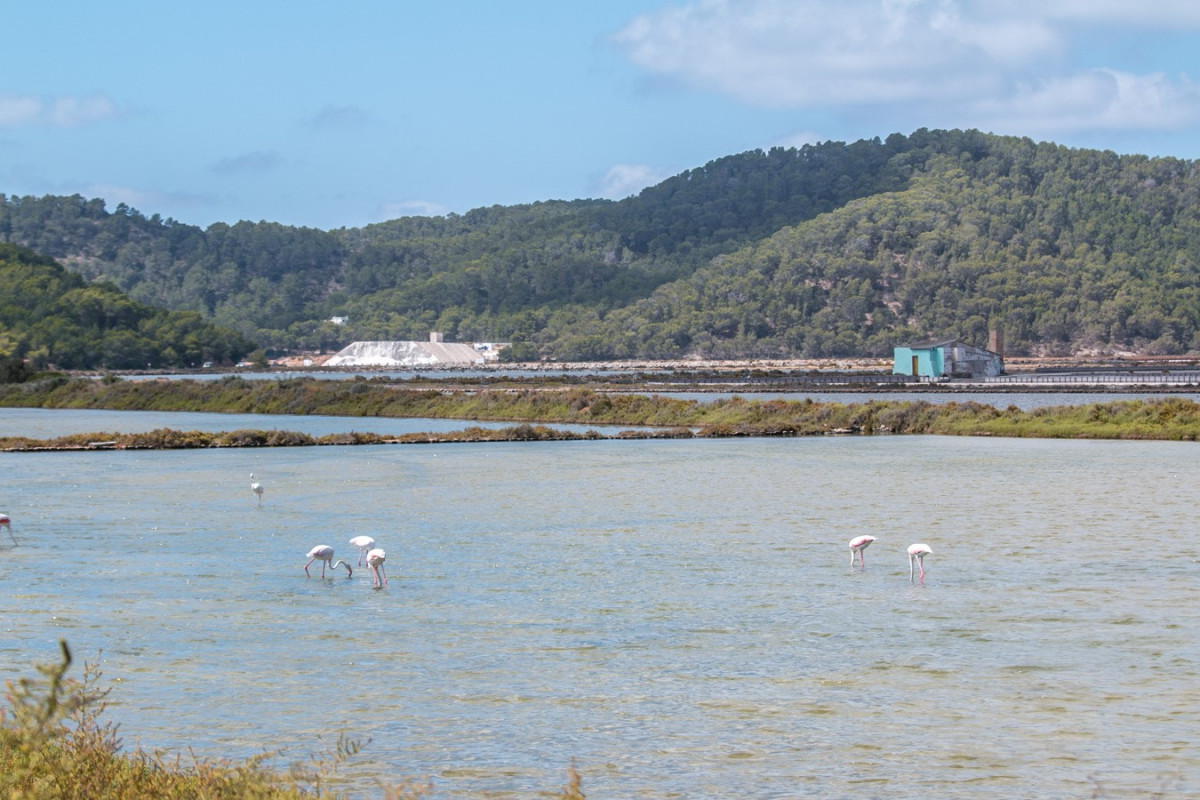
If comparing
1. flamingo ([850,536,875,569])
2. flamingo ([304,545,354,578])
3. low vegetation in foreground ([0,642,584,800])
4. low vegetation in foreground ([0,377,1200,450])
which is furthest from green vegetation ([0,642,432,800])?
low vegetation in foreground ([0,377,1200,450])

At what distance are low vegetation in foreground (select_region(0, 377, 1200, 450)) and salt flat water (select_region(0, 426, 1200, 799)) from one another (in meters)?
18.2

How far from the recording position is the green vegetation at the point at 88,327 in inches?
6299

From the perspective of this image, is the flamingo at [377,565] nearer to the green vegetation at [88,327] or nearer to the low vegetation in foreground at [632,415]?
the low vegetation in foreground at [632,415]

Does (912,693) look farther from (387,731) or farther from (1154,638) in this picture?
(387,731)

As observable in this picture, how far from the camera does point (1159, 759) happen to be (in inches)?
420

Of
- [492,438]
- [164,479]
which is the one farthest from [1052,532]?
[492,438]

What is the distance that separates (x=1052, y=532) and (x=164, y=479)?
21589mm

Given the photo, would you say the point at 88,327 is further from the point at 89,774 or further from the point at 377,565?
the point at 89,774

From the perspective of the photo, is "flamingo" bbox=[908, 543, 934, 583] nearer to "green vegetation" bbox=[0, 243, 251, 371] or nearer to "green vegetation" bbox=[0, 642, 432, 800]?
"green vegetation" bbox=[0, 642, 432, 800]

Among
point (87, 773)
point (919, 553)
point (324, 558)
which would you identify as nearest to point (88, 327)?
point (324, 558)

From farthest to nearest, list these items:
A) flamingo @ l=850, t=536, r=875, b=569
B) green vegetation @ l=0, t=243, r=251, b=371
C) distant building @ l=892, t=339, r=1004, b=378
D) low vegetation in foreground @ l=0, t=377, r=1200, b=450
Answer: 1. green vegetation @ l=0, t=243, r=251, b=371
2. distant building @ l=892, t=339, r=1004, b=378
3. low vegetation in foreground @ l=0, t=377, r=1200, b=450
4. flamingo @ l=850, t=536, r=875, b=569

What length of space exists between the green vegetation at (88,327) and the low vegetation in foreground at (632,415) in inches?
3145

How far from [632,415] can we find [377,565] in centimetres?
4437

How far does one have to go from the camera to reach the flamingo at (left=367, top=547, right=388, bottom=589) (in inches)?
701
